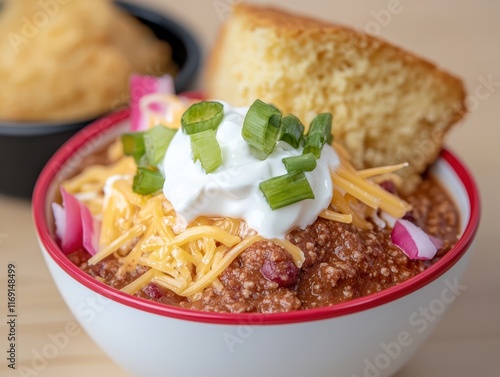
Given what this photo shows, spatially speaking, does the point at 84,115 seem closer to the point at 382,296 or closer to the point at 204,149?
the point at 204,149

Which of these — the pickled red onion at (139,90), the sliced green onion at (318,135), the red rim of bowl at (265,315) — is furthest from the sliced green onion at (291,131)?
the pickled red onion at (139,90)

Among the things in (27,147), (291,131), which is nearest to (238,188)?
(291,131)

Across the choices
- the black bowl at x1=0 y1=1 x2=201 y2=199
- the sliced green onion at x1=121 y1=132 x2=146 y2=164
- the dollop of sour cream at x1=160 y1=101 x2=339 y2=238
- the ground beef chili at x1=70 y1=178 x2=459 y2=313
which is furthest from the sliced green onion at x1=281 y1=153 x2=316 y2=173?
the black bowl at x1=0 y1=1 x2=201 y2=199

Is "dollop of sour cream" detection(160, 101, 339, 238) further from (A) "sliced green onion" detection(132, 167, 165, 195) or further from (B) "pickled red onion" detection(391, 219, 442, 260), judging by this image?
(B) "pickled red onion" detection(391, 219, 442, 260)

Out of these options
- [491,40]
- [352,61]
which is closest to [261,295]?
[352,61]

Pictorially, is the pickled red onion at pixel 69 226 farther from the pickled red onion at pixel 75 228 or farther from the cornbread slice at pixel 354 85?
the cornbread slice at pixel 354 85
